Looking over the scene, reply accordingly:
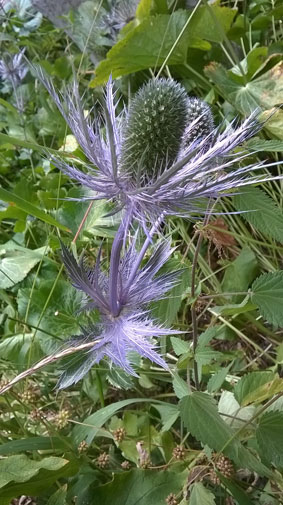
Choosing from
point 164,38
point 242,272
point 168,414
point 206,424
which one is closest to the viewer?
point 206,424

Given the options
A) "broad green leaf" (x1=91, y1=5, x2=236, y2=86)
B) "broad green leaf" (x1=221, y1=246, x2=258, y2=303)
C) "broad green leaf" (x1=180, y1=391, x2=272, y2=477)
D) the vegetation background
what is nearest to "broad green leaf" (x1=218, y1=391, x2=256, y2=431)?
the vegetation background

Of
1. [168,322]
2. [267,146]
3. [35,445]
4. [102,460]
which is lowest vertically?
[102,460]

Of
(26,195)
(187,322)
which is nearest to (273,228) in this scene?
(187,322)

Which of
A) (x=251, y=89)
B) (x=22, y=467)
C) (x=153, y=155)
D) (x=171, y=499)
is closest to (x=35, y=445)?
(x=22, y=467)

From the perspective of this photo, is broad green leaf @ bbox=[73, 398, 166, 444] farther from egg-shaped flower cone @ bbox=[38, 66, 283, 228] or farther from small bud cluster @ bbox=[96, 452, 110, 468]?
egg-shaped flower cone @ bbox=[38, 66, 283, 228]

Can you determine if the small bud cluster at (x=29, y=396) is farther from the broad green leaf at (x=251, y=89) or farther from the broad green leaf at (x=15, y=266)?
the broad green leaf at (x=251, y=89)

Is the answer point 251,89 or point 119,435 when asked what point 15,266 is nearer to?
point 119,435
